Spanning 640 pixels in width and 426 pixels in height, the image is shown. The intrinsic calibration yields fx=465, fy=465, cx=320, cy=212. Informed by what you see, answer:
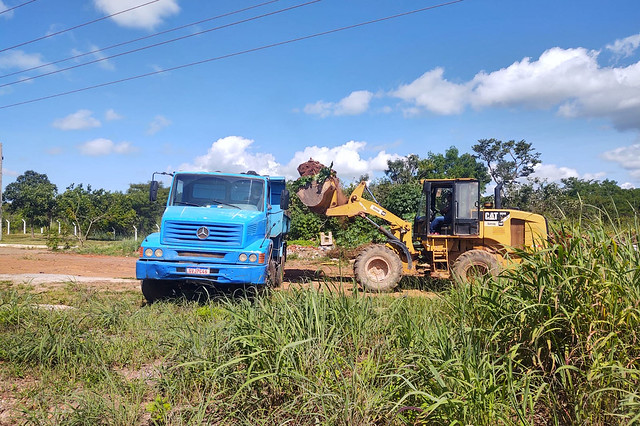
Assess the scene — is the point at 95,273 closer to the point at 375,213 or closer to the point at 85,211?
the point at 375,213

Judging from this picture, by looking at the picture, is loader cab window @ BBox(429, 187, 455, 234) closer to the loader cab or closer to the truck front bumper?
the loader cab

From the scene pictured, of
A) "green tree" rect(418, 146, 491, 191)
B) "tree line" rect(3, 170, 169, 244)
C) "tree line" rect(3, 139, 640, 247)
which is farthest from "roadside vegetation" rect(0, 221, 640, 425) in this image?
"green tree" rect(418, 146, 491, 191)

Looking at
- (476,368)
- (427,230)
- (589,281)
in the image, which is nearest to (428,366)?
(476,368)

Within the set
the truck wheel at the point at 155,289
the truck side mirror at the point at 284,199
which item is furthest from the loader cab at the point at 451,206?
the truck wheel at the point at 155,289

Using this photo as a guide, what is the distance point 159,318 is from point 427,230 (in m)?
6.67

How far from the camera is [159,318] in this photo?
19.9 feet

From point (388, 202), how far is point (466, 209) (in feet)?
Result: 43.5

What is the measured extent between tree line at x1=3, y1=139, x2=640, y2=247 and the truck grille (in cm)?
136

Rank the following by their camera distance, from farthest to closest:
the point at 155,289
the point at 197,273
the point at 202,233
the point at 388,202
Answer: the point at 388,202, the point at 155,289, the point at 202,233, the point at 197,273

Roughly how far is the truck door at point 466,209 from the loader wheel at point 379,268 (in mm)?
1576

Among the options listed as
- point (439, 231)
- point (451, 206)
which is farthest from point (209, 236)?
point (451, 206)

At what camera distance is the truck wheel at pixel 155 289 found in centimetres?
820

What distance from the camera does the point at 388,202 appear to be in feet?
77.9

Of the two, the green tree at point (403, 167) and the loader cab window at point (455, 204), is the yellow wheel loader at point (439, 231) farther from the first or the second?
the green tree at point (403, 167)
